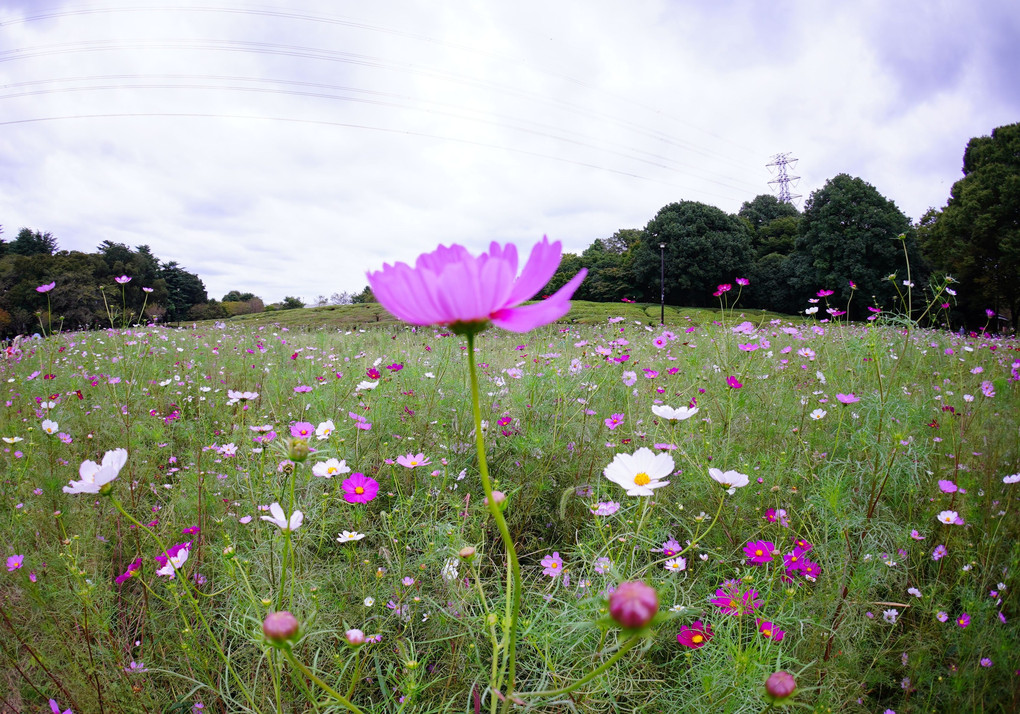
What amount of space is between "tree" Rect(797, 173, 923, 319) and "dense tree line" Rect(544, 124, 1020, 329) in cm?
4

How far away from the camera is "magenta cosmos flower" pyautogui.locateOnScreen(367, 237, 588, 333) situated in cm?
41

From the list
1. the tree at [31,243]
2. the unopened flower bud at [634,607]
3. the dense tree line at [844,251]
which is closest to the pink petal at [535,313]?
the unopened flower bud at [634,607]

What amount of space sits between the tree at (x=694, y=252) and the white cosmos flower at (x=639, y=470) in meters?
22.5

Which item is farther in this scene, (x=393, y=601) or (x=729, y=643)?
(x=393, y=601)

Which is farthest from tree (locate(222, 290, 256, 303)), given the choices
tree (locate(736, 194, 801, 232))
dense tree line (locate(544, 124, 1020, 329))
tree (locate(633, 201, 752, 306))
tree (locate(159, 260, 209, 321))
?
tree (locate(736, 194, 801, 232))

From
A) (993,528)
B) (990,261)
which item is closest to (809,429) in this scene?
(993,528)

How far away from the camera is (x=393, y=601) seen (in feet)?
3.59

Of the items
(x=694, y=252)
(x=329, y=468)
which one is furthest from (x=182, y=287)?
(x=329, y=468)

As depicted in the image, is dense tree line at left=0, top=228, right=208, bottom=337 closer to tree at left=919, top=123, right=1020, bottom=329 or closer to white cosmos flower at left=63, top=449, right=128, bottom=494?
white cosmos flower at left=63, top=449, right=128, bottom=494

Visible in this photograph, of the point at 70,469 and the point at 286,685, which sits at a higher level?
the point at 70,469

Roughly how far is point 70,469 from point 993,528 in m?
3.19

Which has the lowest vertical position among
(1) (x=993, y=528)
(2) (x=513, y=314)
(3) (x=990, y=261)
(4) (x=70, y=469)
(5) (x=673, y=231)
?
(1) (x=993, y=528)

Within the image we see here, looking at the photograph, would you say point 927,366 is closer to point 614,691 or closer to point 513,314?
point 614,691

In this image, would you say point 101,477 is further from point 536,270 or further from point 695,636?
point 695,636
